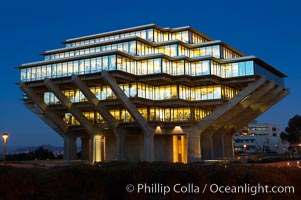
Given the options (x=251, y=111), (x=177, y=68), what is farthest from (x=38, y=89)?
(x=251, y=111)

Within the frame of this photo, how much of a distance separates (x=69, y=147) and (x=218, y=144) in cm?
2842

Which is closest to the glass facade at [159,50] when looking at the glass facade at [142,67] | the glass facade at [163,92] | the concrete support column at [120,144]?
the glass facade at [142,67]

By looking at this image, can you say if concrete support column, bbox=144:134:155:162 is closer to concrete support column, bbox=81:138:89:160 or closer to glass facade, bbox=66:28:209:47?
glass facade, bbox=66:28:209:47

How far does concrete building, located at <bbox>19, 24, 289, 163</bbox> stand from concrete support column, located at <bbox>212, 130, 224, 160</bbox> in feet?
18.0

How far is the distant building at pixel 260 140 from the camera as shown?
155000 millimetres

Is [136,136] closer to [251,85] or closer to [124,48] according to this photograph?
[124,48]

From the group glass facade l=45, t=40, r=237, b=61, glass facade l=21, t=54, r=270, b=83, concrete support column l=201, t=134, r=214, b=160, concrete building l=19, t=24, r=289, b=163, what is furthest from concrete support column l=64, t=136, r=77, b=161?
concrete support column l=201, t=134, r=214, b=160

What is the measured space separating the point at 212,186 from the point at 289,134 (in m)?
112

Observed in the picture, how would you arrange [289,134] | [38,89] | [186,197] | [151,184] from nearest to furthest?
1. [186,197]
2. [151,184]
3. [38,89]
4. [289,134]

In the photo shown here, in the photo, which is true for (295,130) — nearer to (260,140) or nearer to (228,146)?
(260,140)

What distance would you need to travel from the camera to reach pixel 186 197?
16719mm

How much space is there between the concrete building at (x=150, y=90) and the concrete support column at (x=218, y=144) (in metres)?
5.50

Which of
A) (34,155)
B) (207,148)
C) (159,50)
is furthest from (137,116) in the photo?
(34,155)

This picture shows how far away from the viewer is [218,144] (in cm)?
7944
